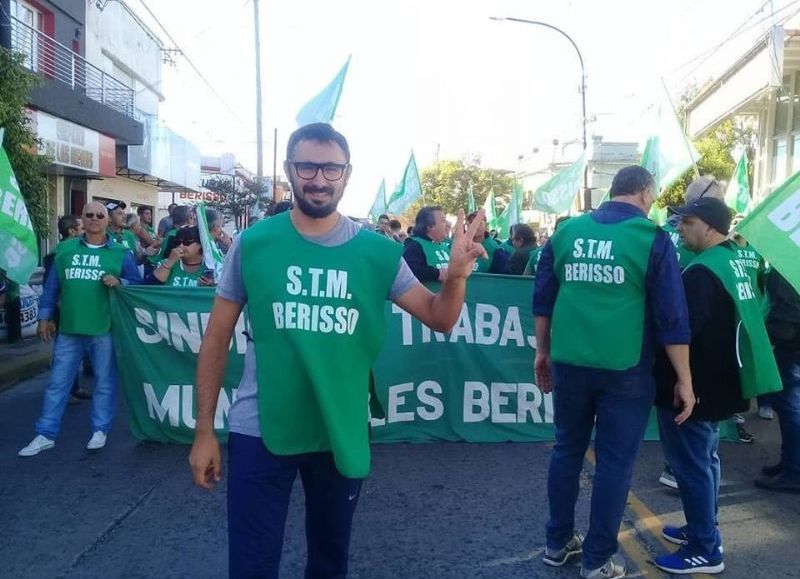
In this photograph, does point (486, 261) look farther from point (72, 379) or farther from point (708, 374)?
point (708, 374)

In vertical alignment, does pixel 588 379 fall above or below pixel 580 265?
below

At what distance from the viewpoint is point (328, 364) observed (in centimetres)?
255

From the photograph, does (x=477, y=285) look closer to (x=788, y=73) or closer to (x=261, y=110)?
(x=788, y=73)

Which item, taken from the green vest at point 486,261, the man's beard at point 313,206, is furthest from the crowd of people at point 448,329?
the green vest at point 486,261

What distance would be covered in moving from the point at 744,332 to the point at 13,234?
16.2 ft

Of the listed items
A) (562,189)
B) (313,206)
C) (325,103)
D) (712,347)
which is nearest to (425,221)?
(325,103)

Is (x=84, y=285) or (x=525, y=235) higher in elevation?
(x=525, y=235)

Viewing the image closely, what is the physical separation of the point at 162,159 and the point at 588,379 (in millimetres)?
25012

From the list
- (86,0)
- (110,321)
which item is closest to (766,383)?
(110,321)

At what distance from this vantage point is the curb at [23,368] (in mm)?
8883

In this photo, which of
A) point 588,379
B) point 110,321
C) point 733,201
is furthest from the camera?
point 733,201

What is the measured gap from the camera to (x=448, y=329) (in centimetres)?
273

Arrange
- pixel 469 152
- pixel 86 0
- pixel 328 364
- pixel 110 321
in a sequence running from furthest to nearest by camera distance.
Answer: pixel 469 152 < pixel 86 0 < pixel 110 321 < pixel 328 364

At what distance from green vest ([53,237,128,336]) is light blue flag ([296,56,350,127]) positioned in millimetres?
1877
